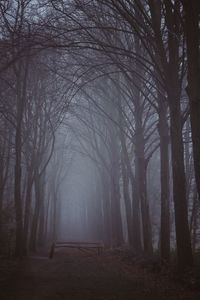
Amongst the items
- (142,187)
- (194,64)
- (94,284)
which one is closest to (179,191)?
(94,284)

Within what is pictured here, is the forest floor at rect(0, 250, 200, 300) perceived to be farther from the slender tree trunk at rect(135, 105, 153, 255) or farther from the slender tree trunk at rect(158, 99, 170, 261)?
the slender tree trunk at rect(135, 105, 153, 255)

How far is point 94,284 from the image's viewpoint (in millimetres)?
9125

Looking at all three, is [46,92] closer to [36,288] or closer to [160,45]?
[160,45]

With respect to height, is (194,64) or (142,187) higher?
(194,64)

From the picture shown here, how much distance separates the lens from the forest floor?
7695 mm

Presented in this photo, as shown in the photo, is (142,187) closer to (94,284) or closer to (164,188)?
(164,188)

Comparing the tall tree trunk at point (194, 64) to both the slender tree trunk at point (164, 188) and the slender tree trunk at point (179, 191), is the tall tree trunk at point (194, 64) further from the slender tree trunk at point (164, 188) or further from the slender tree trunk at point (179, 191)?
the slender tree trunk at point (164, 188)

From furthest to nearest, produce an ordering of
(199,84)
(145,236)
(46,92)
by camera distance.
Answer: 1. (46,92)
2. (145,236)
3. (199,84)

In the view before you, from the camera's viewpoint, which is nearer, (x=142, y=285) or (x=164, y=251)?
(x=142, y=285)

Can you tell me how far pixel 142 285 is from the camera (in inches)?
354

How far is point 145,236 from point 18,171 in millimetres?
5407

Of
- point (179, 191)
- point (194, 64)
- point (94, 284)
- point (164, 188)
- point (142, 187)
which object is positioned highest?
point (194, 64)

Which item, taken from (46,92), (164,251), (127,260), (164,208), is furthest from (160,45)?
(46,92)

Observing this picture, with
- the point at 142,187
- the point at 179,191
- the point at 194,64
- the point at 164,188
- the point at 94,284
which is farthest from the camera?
the point at 142,187
